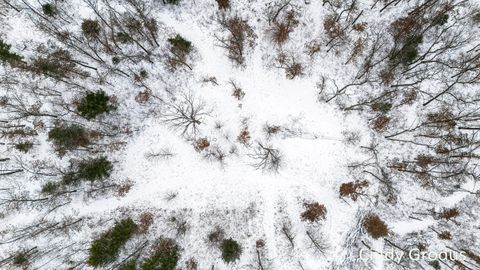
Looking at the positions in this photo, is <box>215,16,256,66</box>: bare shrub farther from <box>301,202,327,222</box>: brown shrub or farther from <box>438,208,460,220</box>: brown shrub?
<box>438,208,460,220</box>: brown shrub

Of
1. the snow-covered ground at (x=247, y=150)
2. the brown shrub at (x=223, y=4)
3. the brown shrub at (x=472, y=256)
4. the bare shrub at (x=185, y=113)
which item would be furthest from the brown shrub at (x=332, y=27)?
the brown shrub at (x=472, y=256)

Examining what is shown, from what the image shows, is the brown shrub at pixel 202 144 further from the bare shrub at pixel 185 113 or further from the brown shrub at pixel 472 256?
the brown shrub at pixel 472 256

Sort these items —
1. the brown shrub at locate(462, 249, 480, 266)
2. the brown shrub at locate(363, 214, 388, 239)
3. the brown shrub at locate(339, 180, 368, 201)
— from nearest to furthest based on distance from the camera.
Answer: the brown shrub at locate(462, 249, 480, 266) < the brown shrub at locate(363, 214, 388, 239) < the brown shrub at locate(339, 180, 368, 201)

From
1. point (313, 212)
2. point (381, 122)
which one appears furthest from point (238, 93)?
point (381, 122)

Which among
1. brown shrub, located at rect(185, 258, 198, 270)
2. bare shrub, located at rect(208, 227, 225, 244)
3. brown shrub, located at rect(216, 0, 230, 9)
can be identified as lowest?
brown shrub, located at rect(185, 258, 198, 270)

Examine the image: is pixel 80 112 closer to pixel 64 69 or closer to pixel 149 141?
pixel 64 69

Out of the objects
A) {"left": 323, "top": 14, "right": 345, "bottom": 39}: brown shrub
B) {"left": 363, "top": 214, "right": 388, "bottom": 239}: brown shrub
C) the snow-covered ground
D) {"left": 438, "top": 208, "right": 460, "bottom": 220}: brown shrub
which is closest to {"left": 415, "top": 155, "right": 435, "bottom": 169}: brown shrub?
the snow-covered ground
